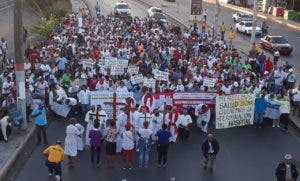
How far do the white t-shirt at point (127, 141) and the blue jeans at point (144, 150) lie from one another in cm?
29

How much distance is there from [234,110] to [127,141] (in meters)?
→ 5.42

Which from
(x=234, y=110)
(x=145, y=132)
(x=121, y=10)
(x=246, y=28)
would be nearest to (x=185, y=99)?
(x=234, y=110)

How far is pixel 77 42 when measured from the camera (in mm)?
32500

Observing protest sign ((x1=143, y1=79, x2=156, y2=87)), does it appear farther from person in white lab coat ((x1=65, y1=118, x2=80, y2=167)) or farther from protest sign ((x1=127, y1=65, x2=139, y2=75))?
person in white lab coat ((x1=65, y1=118, x2=80, y2=167))

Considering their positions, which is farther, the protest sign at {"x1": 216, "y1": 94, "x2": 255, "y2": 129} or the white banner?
the white banner

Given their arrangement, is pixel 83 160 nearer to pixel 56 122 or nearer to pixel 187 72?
pixel 56 122

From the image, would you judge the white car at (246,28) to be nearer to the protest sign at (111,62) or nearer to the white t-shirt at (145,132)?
the protest sign at (111,62)

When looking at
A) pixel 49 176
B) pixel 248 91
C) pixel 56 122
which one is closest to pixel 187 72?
pixel 248 91

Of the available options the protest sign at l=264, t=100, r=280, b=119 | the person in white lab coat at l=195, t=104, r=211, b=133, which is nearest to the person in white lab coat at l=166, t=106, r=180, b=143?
the person in white lab coat at l=195, t=104, r=211, b=133

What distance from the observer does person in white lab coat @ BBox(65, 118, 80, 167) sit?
15.3m

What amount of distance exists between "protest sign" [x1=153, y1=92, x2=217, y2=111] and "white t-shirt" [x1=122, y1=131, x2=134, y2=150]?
13.1 feet

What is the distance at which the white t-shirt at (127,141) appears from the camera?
15430 mm

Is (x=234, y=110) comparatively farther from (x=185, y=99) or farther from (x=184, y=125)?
(x=184, y=125)

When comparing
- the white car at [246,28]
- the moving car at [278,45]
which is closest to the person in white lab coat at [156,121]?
the moving car at [278,45]
